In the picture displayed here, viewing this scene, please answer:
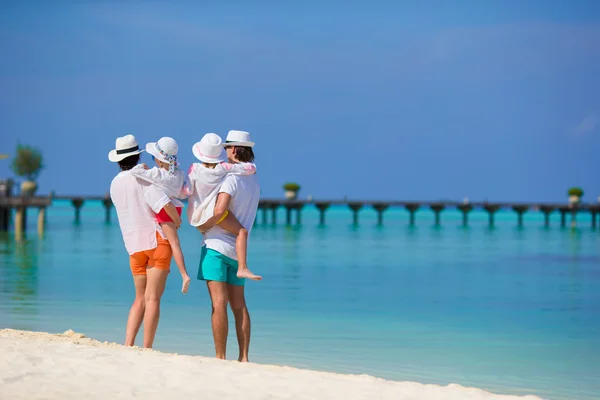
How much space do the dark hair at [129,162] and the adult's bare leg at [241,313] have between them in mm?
1085

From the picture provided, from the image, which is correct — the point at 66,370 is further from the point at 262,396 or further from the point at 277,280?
the point at 277,280

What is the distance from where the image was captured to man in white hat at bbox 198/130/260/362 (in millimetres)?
6398

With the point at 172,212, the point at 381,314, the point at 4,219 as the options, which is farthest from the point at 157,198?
the point at 4,219

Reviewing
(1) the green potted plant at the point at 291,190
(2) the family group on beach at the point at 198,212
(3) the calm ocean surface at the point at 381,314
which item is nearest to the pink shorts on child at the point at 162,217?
(2) the family group on beach at the point at 198,212

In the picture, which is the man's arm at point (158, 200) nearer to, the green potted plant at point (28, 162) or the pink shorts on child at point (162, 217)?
the pink shorts on child at point (162, 217)

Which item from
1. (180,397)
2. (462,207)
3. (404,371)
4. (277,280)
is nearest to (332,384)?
(180,397)

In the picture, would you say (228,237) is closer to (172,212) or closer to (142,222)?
(172,212)

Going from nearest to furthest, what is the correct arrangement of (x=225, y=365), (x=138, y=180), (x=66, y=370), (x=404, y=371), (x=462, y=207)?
(x=66, y=370) → (x=225, y=365) → (x=138, y=180) → (x=404, y=371) → (x=462, y=207)

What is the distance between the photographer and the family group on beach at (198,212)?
6.40m

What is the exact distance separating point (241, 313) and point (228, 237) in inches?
22.6

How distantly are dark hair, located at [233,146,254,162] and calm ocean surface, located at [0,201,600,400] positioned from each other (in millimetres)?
3062

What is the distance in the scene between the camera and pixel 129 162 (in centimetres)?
669

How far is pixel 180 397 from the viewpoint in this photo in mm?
5332

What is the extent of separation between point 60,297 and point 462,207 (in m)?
56.0
